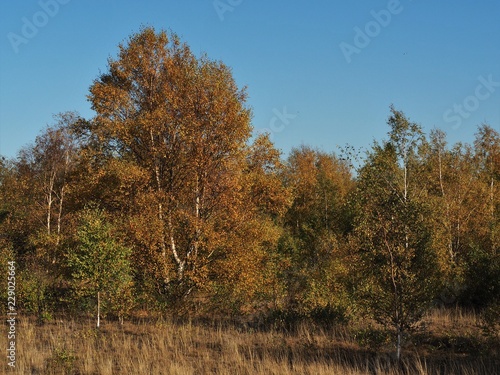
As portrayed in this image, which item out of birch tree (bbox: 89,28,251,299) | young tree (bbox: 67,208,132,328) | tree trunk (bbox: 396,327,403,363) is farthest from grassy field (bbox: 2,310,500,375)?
birch tree (bbox: 89,28,251,299)

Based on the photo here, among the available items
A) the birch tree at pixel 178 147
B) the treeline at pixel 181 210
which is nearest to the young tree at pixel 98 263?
the treeline at pixel 181 210

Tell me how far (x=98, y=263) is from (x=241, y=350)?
255 inches

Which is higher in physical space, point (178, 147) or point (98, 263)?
point (178, 147)

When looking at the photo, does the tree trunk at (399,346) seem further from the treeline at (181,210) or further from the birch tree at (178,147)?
the birch tree at (178,147)

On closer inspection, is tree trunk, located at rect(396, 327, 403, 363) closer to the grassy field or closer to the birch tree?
the grassy field

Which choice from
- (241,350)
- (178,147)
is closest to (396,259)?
(241,350)

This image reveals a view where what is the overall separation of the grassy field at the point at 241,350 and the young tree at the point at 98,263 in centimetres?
155

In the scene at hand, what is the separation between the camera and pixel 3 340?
14.2 meters

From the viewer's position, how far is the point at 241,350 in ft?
45.2

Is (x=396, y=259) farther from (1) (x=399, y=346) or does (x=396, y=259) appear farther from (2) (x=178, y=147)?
(2) (x=178, y=147)

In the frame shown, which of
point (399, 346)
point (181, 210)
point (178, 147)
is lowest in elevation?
point (399, 346)

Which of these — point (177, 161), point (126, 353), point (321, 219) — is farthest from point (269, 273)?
point (321, 219)

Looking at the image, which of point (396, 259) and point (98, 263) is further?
point (98, 263)

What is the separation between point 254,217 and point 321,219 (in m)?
29.6
